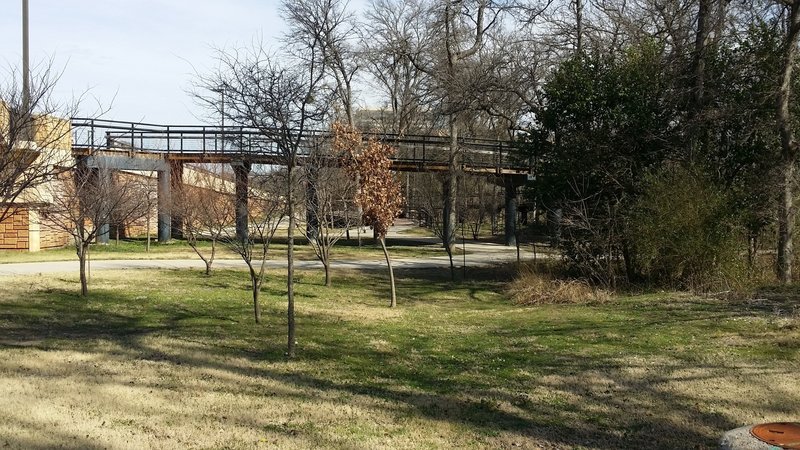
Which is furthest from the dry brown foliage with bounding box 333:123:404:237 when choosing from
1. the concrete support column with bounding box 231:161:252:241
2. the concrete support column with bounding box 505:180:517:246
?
the concrete support column with bounding box 505:180:517:246

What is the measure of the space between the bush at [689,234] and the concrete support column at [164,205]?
15889mm

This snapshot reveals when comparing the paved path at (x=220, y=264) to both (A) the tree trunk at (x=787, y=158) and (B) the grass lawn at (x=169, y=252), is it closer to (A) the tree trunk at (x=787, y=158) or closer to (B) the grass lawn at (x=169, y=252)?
(B) the grass lawn at (x=169, y=252)

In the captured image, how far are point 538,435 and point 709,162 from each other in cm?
1331

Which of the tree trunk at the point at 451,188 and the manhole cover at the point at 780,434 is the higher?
the tree trunk at the point at 451,188

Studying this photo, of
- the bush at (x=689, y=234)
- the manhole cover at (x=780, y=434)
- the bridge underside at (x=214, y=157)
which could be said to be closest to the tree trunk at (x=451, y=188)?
the bridge underside at (x=214, y=157)

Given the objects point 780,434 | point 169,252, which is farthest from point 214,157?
point 780,434

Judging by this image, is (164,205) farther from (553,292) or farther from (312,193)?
(553,292)

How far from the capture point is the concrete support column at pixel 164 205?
82.2 ft

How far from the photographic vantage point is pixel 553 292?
1609 centimetres

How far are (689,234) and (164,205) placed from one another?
17.7 metres

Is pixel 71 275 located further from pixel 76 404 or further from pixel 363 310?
pixel 76 404

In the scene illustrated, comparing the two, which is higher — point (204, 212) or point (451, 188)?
point (451, 188)

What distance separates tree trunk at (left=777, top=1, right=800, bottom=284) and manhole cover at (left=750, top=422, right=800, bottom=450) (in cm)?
1190

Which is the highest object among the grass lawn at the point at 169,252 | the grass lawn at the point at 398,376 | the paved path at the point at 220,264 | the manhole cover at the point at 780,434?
the grass lawn at the point at 169,252
